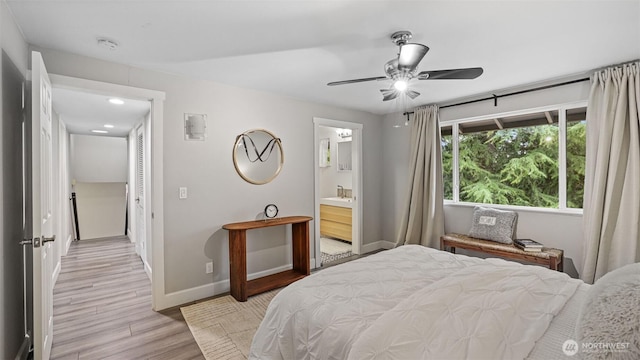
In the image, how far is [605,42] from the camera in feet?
7.66

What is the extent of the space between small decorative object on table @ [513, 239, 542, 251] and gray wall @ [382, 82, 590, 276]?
21 centimetres

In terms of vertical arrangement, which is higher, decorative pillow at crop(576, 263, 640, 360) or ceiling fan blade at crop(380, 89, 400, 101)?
ceiling fan blade at crop(380, 89, 400, 101)

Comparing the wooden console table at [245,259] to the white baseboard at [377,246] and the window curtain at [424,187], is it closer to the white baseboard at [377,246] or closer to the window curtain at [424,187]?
the white baseboard at [377,246]

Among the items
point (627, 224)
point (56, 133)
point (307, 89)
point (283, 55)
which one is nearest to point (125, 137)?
point (56, 133)

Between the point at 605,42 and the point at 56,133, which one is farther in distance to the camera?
the point at 56,133

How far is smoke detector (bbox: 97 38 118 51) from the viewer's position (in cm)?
219

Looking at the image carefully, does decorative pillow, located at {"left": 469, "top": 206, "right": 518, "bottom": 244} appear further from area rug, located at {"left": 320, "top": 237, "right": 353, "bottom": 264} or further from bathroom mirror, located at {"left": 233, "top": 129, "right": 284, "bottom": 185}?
bathroom mirror, located at {"left": 233, "top": 129, "right": 284, "bottom": 185}

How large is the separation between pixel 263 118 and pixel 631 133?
366 cm

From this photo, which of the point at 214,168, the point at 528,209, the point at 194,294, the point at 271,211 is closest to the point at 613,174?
the point at 528,209

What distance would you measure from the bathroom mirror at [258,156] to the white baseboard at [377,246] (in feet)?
6.92

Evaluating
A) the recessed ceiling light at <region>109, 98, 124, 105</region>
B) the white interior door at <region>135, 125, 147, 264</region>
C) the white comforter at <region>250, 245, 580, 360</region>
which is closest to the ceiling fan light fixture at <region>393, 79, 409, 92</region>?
the white comforter at <region>250, 245, 580, 360</region>

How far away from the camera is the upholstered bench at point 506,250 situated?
9.80ft

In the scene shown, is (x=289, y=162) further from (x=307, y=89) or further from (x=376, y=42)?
(x=376, y=42)

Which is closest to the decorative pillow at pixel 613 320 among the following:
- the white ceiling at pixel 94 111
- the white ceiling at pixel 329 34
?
the white ceiling at pixel 329 34
